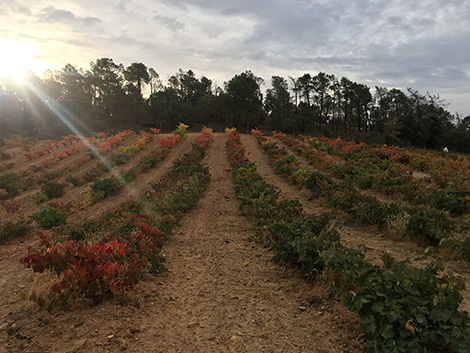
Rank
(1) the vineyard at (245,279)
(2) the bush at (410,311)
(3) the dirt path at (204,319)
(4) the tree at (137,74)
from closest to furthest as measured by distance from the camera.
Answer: (2) the bush at (410,311), (1) the vineyard at (245,279), (3) the dirt path at (204,319), (4) the tree at (137,74)

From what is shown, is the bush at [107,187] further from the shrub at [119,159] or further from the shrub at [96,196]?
the shrub at [119,159]

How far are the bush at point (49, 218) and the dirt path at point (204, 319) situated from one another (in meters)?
4.78

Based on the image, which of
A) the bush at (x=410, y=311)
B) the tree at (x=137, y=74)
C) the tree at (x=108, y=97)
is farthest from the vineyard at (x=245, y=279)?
the tree at (x=137, y=74)

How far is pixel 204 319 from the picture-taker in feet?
10.8

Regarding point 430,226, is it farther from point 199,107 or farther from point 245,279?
point 199,107

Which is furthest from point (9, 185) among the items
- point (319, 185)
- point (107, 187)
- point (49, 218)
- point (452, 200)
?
point (452, 200)

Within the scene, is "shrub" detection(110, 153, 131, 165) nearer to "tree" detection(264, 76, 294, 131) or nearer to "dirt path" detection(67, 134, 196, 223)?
"dirt path" detection(67, 134, 196, 223)

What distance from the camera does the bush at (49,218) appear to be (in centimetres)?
764

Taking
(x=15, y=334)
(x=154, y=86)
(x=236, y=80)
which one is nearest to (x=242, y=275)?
(x=15, y=334)

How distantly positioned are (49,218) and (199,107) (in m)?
39.8

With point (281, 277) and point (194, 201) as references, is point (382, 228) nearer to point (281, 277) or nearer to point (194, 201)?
point (281, 277)

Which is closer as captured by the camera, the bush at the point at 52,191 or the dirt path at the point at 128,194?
the dirt path at the point at 128,194

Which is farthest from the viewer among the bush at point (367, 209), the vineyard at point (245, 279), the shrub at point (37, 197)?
the shrub at point (37, 197)

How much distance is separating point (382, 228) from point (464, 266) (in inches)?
72.5
